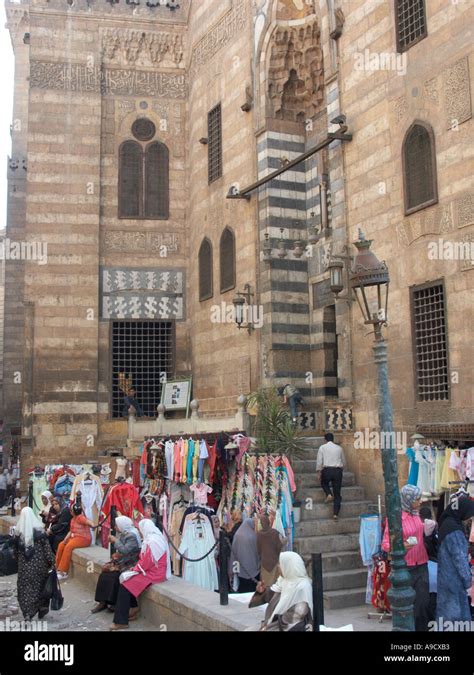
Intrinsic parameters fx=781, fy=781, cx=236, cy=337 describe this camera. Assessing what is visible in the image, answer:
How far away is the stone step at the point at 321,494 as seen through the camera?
39.5 ft

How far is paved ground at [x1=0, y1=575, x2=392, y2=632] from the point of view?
889cm

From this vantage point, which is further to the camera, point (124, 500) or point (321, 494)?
point (124, 500)

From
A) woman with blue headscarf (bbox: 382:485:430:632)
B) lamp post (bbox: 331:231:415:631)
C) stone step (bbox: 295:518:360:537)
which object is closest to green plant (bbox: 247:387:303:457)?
stone step (bbox: 295:518:360:537)

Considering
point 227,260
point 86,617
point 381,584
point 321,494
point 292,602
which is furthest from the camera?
point 227,260

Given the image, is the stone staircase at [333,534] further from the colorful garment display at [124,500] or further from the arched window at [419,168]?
the arched window at [419,168]

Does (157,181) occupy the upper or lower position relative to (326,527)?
upper

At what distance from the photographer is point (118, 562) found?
372 inches

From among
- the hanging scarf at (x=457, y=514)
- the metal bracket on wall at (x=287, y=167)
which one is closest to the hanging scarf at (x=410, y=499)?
the hanging scarf at (x=457, y=514)

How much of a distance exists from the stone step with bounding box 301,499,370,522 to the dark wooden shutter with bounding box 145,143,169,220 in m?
10.8

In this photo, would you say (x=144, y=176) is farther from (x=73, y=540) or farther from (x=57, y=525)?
(x=73, y=540)

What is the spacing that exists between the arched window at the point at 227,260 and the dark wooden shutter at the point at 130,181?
3496 mm

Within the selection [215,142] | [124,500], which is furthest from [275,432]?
[215,142]

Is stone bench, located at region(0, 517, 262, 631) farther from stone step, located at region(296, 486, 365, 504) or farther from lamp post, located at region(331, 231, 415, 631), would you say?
stone step, located at region(296, 486, 365, 504)

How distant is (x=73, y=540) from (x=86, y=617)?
9.85ft
